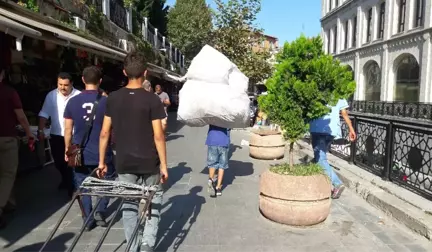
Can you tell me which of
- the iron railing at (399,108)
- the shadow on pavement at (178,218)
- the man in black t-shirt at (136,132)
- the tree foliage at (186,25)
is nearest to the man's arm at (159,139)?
the man in black t-shirt at (136,132)

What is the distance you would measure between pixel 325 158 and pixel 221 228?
2.20m

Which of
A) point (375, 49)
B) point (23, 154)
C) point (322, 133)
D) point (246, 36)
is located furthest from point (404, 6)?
point (23, 154)

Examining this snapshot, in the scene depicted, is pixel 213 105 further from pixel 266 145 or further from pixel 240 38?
pixel 240 38

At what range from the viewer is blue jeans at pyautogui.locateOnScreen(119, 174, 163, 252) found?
321 cm

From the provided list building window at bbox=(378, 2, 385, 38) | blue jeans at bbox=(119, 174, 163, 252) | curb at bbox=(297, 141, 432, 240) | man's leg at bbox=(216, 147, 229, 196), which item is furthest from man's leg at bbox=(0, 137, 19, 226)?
building window at bbox=(378, 2, 385, 38)

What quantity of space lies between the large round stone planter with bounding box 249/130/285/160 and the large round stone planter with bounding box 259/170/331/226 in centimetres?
425

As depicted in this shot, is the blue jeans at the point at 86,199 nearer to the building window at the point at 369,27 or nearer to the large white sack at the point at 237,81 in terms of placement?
the large white sack at the point at 237,81

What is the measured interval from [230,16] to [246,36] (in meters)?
1.07

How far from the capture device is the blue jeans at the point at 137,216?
3.21 meters

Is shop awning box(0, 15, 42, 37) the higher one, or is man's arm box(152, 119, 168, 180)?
shop awning box(0, 15, 42, 37)

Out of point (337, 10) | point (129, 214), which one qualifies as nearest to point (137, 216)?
point (129, 214)

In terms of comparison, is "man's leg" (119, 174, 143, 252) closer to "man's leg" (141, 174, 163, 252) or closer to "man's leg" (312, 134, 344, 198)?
"man's leg" (141, 174, 163, 252)

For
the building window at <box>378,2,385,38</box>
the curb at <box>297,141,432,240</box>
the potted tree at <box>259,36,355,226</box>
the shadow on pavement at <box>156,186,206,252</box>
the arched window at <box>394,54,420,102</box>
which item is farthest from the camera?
the building window at <box>378,2,385,38</box>

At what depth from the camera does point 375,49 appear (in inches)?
1181
